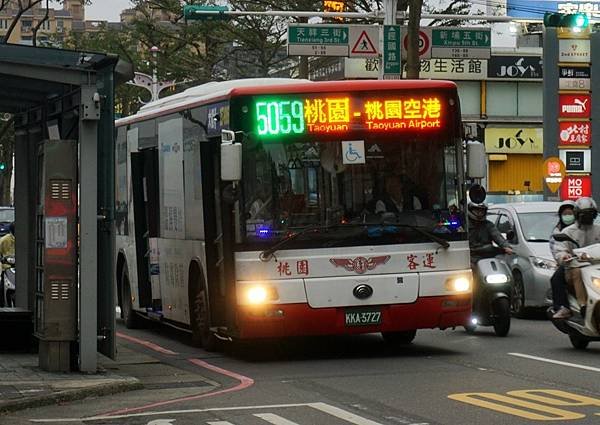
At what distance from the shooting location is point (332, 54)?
3077 cm

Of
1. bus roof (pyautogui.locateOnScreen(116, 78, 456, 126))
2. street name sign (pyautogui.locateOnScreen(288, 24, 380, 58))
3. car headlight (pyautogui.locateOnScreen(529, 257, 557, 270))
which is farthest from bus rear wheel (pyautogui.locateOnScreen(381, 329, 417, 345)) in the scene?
street name sign (pyautogui.locateOnScreen(288, 24, 380, 58))

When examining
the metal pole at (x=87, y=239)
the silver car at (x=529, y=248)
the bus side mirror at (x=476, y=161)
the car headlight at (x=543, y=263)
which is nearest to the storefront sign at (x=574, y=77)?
the silver car at (x=529, y=248)

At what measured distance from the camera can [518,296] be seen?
2095 cm

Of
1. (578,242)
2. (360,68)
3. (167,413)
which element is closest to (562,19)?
(578,242)

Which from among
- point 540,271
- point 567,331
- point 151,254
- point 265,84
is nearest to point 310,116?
point 265,84

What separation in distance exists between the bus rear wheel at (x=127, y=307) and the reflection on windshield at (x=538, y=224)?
600 cm

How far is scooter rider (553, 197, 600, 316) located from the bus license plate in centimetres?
215

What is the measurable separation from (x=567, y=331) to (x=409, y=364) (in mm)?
2100

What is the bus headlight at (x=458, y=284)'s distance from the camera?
14.9 metres

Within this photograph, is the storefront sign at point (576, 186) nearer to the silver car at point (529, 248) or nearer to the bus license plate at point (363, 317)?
the silver car at point (529, 248)

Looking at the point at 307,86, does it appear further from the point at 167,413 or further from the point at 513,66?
the point at 513,66

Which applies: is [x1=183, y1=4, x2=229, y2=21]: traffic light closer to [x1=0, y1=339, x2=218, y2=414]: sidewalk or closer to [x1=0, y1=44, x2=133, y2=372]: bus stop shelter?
[x1=0, y1=339, x2=218, y2=414]: sidewalk

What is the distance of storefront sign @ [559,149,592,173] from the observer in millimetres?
40406

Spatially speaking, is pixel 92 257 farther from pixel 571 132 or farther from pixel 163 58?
pixel 163 58
